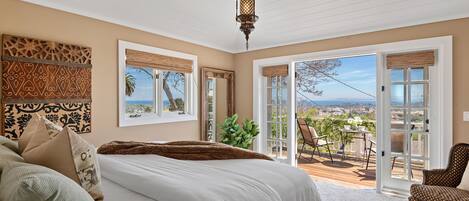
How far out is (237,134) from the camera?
459 centimetres

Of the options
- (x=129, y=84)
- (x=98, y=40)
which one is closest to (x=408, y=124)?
(x=129, y=84)

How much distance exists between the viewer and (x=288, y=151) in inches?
186

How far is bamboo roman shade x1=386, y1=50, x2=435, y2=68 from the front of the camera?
3375 millimetres

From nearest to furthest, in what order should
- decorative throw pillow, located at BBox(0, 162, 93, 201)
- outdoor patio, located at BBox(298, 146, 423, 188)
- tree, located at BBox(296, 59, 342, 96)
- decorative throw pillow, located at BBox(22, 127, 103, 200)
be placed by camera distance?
decorative throw pillow, located at BBox(0, 162, 93, 201), decorative throw pillow, located at BBox(22, 127, 103, 200), outdoor patio, located at BBox(298, 146, 423, 188), tree, located at BBox(296, 59, 342, 96)

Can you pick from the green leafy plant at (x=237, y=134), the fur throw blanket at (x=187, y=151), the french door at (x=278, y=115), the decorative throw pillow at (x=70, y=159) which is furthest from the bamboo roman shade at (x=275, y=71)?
the decorative throw pillow at (x=70, y=159)

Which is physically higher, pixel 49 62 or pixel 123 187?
pixel 49 62

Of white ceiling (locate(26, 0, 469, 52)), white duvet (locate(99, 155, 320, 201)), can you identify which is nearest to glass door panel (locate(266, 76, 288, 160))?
white ceiling (locate(26, 0, 469, 52))

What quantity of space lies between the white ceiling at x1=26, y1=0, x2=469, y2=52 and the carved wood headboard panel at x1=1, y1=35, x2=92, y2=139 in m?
0.50

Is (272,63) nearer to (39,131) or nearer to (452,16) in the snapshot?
(452,16)

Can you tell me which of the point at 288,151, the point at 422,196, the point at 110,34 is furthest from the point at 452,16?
the point at 110,34

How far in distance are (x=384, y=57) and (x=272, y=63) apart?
1.80 m

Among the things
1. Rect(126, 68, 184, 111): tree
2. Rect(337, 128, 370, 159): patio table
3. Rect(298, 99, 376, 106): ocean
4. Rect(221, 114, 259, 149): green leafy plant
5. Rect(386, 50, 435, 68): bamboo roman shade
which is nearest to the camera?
Rect(386, 50, 435, 68): bamboo roman shade

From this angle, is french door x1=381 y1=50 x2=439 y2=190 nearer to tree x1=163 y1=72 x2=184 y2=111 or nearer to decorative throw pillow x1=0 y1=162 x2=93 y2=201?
tree x1=163 y1=72 x2=184 y2=111

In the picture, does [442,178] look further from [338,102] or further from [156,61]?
[338,102]
